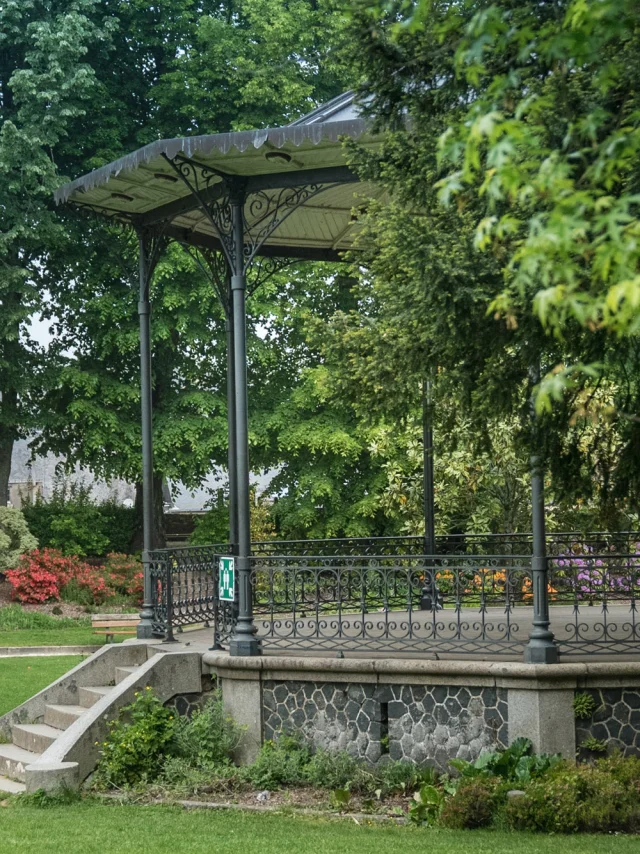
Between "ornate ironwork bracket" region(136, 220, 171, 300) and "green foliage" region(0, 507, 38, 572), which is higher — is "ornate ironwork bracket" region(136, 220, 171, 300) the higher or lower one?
the higher one

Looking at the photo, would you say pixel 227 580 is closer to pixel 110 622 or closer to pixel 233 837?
pixel 233 837

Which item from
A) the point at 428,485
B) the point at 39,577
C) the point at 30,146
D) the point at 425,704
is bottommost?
the point at 425,704

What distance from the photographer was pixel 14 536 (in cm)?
2339

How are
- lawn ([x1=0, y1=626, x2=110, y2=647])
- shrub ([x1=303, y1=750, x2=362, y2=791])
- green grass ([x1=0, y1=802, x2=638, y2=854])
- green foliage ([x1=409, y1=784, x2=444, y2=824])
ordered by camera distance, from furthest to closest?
lawn ([x1=0, y1=626, x2=110, y2=647]), shrub ([x1=303, y1=750, x2=362, y2=791]), green foliage ([x1=409, y1=784, x2=444, y2=824]), green grass ([x1=0, y1=802, x2=638, y2=854])

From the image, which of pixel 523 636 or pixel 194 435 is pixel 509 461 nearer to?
pixel 523 636

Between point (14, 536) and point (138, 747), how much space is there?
14.8 meters

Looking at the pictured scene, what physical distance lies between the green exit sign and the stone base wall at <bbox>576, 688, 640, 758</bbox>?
316cm

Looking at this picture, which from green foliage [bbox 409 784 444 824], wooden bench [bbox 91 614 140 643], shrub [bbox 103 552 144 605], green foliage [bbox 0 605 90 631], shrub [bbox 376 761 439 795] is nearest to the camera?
green foliage [bbox 409 784 444 824]

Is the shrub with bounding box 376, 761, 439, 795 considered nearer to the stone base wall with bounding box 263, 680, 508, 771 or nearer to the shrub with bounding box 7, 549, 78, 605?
the stone base wall with bounding box 263, 680, 508, 771

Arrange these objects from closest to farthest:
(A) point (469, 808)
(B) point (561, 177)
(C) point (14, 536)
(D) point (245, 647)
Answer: (B) point (561, 177) → (A) point (469, 808) → (D) point (245, 647) → (C) point (14, 536)

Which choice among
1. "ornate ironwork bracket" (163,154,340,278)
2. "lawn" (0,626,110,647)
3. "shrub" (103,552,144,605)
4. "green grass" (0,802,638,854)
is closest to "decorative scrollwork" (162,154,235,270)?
"ornate ironwork bracket" (163,154,340,278)

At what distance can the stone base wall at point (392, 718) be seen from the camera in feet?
29.7

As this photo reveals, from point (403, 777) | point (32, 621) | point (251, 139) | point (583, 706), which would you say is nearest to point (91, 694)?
point (403, 777)

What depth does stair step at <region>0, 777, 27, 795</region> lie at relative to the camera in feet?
30.2
